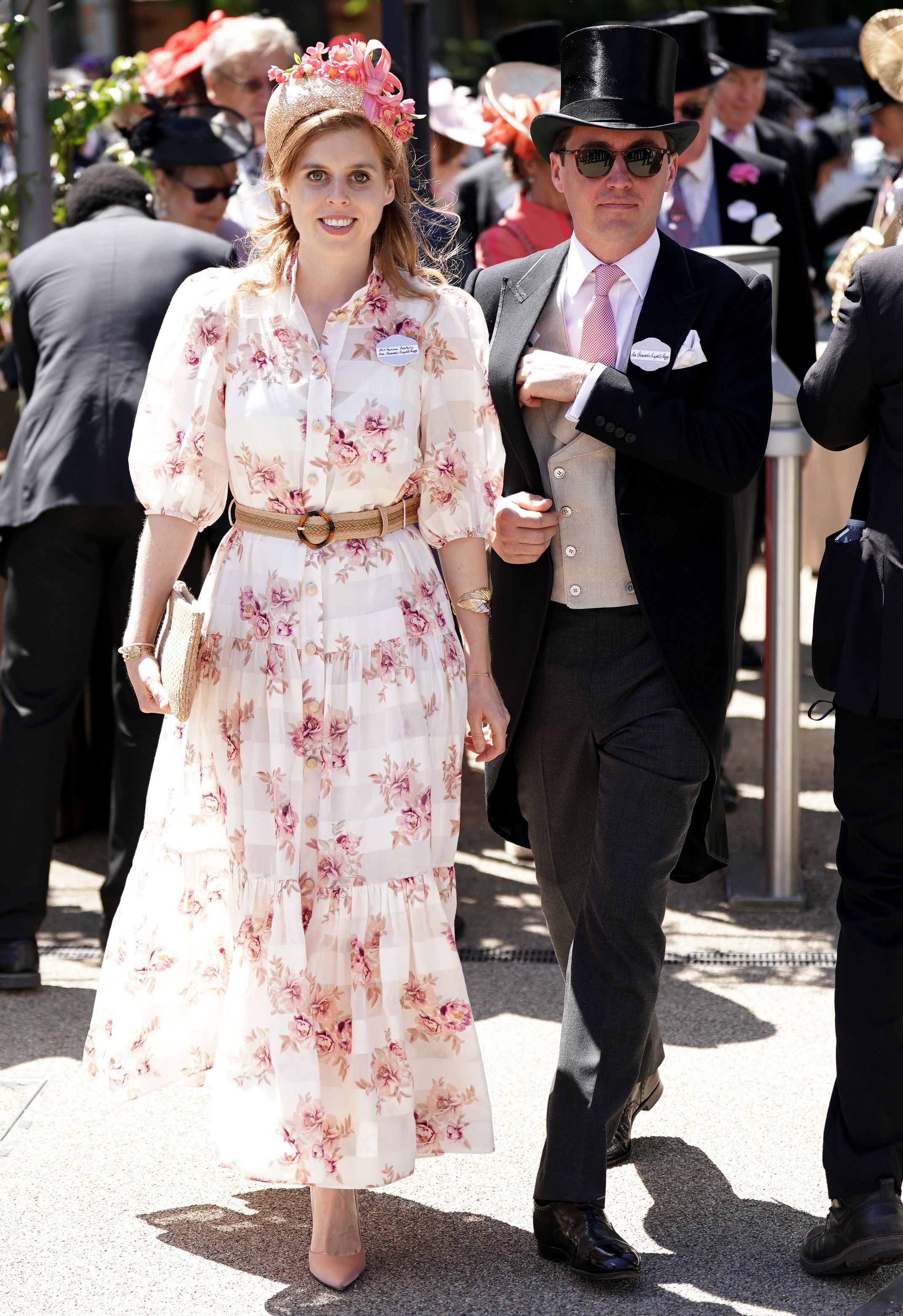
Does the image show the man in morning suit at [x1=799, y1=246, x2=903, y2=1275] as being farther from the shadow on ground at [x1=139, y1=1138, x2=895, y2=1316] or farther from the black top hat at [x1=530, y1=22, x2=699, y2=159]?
the black top hat at [x1=530, y1=22, x2=699, y2=159]

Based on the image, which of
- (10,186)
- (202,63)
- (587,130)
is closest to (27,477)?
(10,186)

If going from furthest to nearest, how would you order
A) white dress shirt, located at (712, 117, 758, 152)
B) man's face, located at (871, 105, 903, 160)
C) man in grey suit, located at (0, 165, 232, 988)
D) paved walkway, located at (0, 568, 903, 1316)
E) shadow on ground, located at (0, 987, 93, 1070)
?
1. white dress shirt, located at (712, 117, 758, 152)
2. man's face, located at (871, 105, 903, 160)
3. man in grey suit, located at (0, 165, 232, 988)
4. shadow on ground, located at (0, 987, 93, 1070)
5. paved walkway, located at (0, 568, 903, 1316)

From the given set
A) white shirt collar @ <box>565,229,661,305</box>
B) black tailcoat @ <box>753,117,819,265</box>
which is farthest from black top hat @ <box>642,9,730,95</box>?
white shirt collar @ <box>565,229,661,305</box>

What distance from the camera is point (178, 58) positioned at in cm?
704

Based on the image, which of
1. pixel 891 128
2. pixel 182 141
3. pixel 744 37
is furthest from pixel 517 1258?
pixel 744 37

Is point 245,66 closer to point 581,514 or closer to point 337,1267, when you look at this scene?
point 581,514

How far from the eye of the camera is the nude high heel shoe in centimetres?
313

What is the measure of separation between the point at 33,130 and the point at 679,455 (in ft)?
11.2

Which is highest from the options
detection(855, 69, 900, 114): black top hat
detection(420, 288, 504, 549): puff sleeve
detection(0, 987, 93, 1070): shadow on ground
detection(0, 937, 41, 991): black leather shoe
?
detection(855, 69, 900, 114): black top hat

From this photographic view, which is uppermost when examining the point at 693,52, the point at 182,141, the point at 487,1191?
the point at 693,52

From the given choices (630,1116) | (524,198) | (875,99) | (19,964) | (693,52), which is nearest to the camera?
(630,1116)

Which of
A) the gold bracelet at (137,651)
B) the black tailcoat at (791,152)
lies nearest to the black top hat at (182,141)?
the gold bracelet at (137,651)

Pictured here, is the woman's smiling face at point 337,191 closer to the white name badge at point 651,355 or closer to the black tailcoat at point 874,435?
the white name badge at point 651,355

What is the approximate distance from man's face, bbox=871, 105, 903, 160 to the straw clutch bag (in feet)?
16.4
